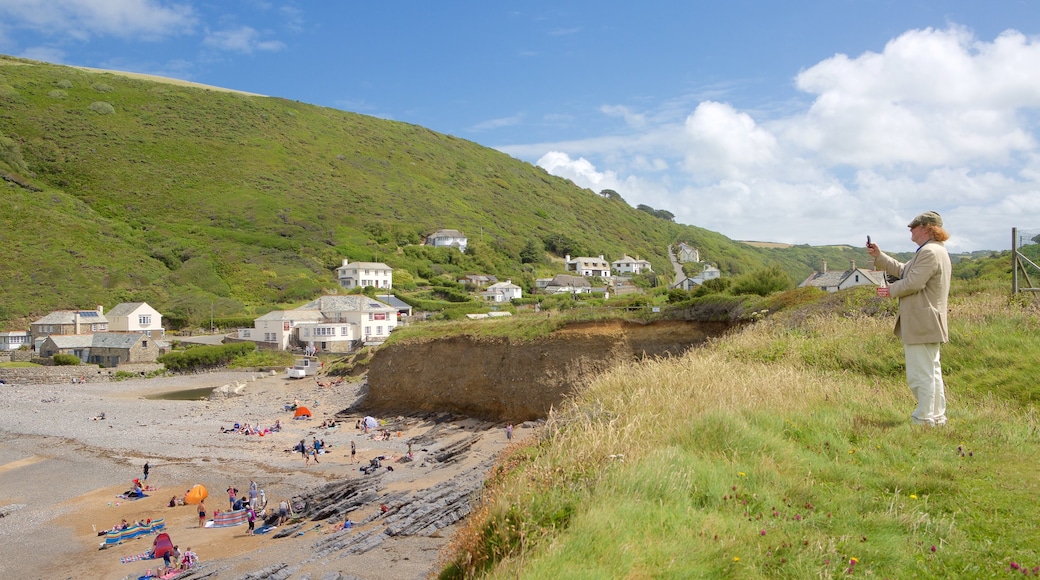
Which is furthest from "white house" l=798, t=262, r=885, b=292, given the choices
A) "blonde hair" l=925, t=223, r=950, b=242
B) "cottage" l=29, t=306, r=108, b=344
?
"cottage" l=29, t=306, r=108, b=344

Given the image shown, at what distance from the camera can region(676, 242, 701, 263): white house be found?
123 meters

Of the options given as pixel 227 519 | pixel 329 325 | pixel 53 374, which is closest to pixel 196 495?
pixel 227 519

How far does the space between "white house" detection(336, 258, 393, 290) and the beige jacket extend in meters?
77.1

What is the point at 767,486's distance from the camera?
500 cm

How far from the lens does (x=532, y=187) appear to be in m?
162

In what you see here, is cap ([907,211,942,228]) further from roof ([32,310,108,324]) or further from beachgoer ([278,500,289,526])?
roof ([32,310,108,324])

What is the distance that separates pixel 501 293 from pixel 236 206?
50.9 metres

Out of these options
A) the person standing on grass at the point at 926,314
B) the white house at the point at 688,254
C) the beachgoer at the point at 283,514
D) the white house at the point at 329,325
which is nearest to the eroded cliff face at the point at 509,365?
the beachgoer at the point at 283,514

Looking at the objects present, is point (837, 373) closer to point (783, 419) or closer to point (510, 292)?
point (783, 419)

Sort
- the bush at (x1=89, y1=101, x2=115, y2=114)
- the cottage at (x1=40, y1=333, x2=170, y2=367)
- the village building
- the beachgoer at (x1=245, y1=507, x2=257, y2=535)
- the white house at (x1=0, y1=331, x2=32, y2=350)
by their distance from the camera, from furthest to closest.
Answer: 1. the bush at (x1=89, y1=101, x2=115, y2=114)
2. the village building
3. the white house at (x1=0, y1=331, x2=32, y2=350)
4. the cottage at (x1=40, y1=333, x2=170, y2=367)
5. the beachgoer at (x1=245, y1=507, x2=257, y2=535)

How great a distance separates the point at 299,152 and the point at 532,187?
5770 cm

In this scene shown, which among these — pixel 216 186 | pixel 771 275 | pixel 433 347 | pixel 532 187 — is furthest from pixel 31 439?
pixel 532 187

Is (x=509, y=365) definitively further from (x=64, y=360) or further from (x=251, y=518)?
(x=64, y=360)

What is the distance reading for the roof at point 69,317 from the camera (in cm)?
6394
